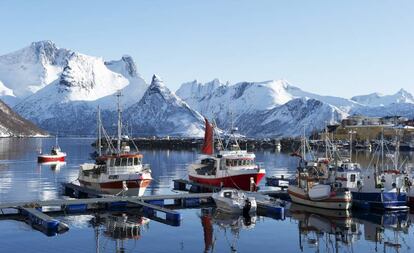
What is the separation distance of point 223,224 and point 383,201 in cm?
1699

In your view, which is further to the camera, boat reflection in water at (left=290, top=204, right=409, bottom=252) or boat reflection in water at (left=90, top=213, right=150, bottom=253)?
boat reflection in water at (left=290, top=204, right=409, bottom=252)

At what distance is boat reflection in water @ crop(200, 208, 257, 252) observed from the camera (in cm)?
4325

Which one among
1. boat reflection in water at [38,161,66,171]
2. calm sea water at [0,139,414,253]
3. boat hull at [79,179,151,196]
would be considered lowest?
calm sea water at [0,139,414,253]

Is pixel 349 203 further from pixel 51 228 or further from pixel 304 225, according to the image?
pixel 51 228

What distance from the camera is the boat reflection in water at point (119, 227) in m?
42.9

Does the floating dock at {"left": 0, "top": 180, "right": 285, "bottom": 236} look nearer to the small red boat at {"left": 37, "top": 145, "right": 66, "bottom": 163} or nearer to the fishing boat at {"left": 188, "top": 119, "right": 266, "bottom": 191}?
the fishing boat at {"left": 188, "top": 119, "right": 266, "bottom": 191}

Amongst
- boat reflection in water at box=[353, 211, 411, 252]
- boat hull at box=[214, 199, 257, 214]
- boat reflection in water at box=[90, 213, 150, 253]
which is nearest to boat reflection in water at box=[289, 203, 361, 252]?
boat reflection in water at box=[353, 211, 411, 252]

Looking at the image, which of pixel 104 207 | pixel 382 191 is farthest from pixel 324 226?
pixel 104 207

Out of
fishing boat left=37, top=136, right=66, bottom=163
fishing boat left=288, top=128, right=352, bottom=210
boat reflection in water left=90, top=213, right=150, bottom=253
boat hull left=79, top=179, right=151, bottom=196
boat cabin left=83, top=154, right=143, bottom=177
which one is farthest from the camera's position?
fishing boat left=37, top=136, right=66, bottom=163

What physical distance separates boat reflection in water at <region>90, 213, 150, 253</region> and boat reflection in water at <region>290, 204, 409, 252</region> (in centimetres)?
1229

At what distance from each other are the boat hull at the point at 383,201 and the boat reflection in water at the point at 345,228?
1105 mm

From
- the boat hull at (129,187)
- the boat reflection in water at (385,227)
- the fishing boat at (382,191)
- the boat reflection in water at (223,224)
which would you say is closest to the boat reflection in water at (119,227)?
the boat reflection in water at (223,224)

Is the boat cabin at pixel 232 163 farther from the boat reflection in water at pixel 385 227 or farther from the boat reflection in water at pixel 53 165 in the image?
the boat reflection in water at pixel 53 165

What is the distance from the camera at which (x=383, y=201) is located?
57188 millimetres
